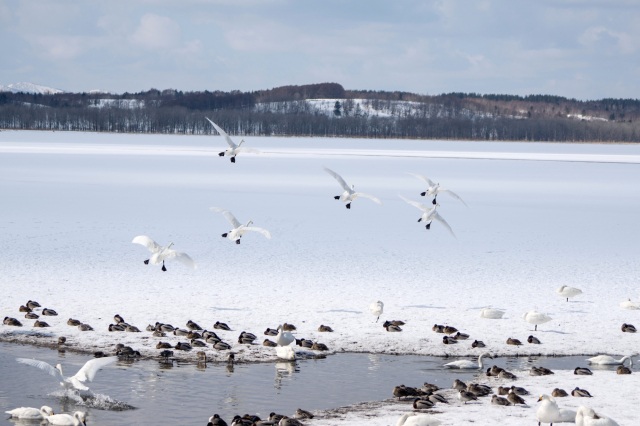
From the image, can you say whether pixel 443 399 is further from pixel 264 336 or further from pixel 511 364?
pixel 264 336

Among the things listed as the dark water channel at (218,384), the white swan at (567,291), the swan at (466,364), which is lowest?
the dark water channel at (218,384)

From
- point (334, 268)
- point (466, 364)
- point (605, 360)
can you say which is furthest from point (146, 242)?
point (605, 360)

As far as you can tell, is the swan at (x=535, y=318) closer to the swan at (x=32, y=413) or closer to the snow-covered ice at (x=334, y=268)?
the snow-covered ice at (x=334, y=268)

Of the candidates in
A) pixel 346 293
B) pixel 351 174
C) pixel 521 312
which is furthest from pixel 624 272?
pixel 351 174

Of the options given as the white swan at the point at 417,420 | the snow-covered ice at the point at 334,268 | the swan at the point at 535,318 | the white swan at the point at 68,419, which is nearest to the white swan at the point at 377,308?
the snow-covered ice at the point at 334,268

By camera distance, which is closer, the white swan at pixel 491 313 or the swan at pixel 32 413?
the swan at pixel 32 413

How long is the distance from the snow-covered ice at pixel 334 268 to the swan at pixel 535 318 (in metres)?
0.15

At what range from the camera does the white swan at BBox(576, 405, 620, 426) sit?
7297mm

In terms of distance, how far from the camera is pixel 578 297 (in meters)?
13.4

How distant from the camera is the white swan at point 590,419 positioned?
23.9ft

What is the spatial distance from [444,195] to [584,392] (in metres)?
22.7

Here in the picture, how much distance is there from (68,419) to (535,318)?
19.5 feet

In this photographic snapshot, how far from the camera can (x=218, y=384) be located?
9312 millimetres

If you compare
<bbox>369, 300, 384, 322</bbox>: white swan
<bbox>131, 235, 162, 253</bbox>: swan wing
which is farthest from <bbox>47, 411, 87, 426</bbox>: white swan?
<bbox>369, 300, 384, 322</bbox>: white swan
